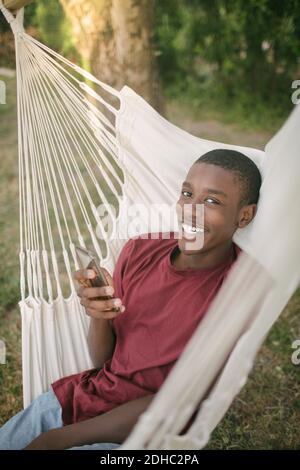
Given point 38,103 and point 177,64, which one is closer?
point 38,103

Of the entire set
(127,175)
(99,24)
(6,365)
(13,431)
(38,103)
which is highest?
(99,24)

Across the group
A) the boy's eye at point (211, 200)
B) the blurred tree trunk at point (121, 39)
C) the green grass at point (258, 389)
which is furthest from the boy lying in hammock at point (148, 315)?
the blurred tree trunk at point (121, 39)

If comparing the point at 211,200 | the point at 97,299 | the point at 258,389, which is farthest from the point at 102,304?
the point at 258,389

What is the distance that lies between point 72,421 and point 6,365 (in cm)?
80

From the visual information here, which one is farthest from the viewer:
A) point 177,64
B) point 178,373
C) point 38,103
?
point 177,64

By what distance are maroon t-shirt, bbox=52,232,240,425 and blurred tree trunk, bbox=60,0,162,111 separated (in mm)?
1330

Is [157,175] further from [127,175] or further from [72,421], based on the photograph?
[72,421]

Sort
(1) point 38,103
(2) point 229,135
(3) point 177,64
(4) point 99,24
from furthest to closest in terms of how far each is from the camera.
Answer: (3) point 177,64 → (2) point 229,135 → (4) point 99,24 → (1) point 38,103

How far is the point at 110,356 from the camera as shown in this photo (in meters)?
1.48

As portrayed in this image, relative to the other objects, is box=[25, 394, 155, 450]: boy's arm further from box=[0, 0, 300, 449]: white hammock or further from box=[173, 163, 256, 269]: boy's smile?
box=[173, 163, 256, 269]: boy's smile

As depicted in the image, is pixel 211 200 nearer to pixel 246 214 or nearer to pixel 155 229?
pixel 246 214

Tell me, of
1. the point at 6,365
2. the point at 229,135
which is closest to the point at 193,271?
the point at 6,365

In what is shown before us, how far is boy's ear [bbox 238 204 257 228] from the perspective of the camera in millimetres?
1305

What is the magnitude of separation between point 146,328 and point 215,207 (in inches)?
14.1
